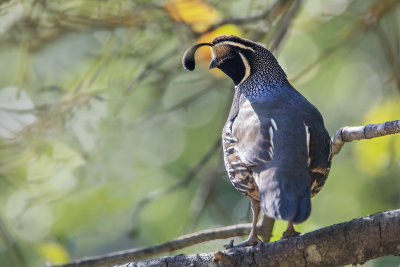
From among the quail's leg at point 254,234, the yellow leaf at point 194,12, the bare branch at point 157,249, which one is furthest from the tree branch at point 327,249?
the yellow leaf at point 194,12

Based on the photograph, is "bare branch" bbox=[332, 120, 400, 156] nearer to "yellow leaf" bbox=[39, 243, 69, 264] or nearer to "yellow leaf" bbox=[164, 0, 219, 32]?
"yellow leaf" bbox=[164, 0, 219, 32]

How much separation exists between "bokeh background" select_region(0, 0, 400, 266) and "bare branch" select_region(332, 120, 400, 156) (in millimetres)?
637

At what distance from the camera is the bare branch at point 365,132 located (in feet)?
10.5

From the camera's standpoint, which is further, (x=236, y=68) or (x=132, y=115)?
(x=132, y=115)

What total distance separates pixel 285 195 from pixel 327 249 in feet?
1.03

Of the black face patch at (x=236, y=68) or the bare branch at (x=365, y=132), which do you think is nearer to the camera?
the bare branch at (x=365, y=132)

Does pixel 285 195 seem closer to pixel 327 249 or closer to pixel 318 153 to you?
pixel 327 249

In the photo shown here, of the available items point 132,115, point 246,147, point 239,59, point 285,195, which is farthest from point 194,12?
point 285,195

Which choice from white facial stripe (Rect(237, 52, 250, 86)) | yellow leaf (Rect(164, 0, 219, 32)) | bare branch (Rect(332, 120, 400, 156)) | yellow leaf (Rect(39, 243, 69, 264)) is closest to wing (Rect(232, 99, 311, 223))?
bare branch (Rect(332, 120, 400, 156))

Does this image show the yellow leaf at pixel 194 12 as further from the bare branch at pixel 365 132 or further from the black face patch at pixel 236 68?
the bare branch at pixel 365 132

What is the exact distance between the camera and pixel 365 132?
133 inches

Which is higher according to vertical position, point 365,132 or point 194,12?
point 365,132

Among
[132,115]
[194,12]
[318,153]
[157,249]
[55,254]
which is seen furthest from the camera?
[132,115]

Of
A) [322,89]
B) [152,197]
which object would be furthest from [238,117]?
[322,89]
